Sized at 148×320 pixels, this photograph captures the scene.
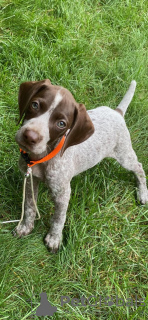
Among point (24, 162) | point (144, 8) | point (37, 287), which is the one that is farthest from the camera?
point (144, 8)

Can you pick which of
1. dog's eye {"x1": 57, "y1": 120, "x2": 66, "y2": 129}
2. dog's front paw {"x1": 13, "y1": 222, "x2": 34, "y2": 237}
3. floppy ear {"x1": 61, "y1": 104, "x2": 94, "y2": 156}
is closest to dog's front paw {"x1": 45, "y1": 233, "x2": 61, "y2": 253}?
dog's front paw {"x1": 13, "y1": 222, "x2": 34, "y2": 237}

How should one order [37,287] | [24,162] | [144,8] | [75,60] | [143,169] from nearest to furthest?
[24,162] < [37,287] < [143,169] < [75,60] < [144,8]

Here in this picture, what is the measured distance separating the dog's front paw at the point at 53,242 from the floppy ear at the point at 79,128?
1219mm

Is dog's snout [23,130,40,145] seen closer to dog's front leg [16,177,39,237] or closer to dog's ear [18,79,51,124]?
dog's ear [18,79,51,124]

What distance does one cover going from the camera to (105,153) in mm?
3984

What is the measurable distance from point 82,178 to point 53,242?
0.92 m

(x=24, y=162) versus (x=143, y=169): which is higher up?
(x=24, y=162)

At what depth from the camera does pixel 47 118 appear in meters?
2.75

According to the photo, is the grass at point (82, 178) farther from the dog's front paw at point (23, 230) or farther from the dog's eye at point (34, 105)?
the dog's eye at point (34, 105)

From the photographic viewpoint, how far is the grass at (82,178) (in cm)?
359

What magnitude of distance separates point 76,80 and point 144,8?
244cm

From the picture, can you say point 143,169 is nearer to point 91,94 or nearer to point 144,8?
point 91,94

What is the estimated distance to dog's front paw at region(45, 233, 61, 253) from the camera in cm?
379

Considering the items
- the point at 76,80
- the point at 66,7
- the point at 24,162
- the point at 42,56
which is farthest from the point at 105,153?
the point at 66,7
